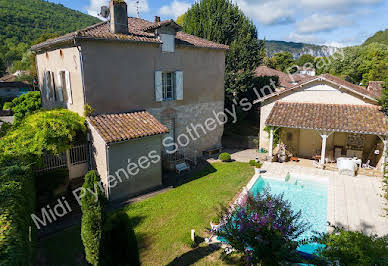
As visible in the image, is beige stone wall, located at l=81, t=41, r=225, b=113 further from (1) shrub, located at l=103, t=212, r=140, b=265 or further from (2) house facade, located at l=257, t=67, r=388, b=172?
(1) shrub, located at l=103, t=212, r=140, b=265

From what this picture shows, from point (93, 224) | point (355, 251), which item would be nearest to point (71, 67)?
point (93, 224)

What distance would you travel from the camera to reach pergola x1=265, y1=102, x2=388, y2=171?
57.5ft

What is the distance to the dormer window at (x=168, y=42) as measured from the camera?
17.0 m

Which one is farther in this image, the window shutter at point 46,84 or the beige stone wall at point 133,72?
the window shutter at point 46,84

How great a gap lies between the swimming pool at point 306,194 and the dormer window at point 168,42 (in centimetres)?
1042

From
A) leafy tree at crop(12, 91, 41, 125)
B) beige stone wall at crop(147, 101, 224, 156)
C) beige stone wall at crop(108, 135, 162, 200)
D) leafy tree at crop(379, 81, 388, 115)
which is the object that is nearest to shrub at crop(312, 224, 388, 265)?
beige stone wall at crop(108, 135, 162, 200)

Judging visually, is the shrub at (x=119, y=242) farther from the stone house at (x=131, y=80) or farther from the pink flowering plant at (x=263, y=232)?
the stone house at (x=131, y=80)

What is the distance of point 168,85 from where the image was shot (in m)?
18.4

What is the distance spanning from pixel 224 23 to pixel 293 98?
433 inches

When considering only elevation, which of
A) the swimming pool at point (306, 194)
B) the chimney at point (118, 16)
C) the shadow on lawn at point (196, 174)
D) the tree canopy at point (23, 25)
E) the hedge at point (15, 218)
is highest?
the tree canopy at point (23, 25)

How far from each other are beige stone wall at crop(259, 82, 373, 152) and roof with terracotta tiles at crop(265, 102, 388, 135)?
1.20 feet

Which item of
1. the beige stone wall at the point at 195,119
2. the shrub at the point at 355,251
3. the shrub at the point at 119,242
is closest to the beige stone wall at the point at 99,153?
the beige stone wall at the point at 195,119

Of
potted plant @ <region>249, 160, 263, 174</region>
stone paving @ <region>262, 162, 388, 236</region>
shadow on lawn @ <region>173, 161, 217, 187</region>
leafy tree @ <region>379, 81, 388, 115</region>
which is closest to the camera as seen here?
stone paving @ <region>262, 162, 388, 236</region>

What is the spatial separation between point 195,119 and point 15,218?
47.2 feet
